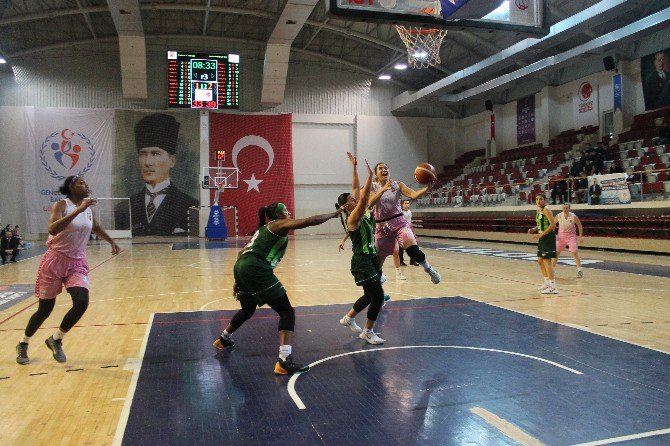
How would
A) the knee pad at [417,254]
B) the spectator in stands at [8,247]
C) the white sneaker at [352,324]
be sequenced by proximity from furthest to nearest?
the spectator in stands at [8,247]
the knee pad at [417,254]
the white sneaker at [352,324]

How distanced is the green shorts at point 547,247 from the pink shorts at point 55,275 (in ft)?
22.6

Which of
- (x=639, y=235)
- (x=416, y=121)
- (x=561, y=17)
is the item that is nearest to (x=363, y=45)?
(x=416, y=121)

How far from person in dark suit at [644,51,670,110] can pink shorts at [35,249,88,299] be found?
2223cm

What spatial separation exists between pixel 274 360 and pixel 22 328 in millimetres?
3614

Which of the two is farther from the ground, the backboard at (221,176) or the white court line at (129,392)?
the backboard at (221,176)

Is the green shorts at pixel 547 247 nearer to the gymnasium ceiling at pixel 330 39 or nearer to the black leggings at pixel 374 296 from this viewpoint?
the black leggings at pixel 374 296

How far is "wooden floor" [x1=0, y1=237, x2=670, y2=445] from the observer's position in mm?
3826

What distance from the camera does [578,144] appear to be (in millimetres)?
23719

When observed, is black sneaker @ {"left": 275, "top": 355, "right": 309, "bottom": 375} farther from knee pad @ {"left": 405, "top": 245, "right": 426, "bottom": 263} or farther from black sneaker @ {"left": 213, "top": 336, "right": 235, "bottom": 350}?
knee pad @ {"left": 405, "top": 245, "right": 426, "bottom": 263}

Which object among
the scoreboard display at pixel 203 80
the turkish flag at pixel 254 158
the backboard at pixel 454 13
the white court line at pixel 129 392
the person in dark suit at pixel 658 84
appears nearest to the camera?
the white court line at pixel 129 392

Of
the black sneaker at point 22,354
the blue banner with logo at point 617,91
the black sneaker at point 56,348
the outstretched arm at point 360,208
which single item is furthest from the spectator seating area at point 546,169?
the black sneaker at point 22,354

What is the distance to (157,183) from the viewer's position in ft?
93.0

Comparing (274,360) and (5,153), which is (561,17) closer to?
(274,360)

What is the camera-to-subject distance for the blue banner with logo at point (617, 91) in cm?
2228
